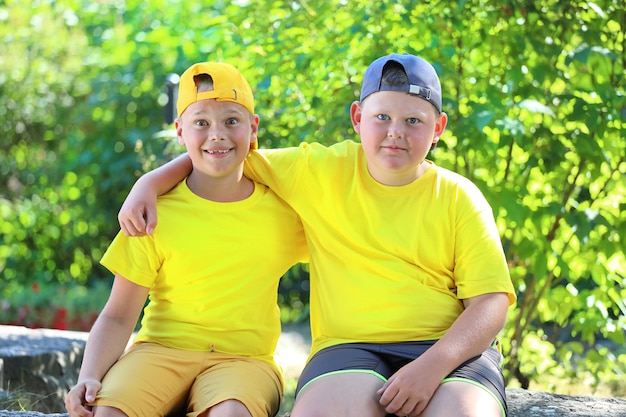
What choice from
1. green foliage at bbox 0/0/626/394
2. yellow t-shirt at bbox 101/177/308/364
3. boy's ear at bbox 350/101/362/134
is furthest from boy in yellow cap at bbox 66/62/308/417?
green foliage at bbox 0/0/626/394

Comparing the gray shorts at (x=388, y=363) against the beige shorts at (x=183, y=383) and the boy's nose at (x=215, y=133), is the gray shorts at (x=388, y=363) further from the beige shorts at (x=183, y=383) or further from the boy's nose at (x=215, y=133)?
the boy's nose at (x=215, y=133)

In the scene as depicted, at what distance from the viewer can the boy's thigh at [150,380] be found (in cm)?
231

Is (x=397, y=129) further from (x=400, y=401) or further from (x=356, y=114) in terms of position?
(x=400, y=401)

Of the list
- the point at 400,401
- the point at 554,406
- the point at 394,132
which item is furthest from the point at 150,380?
the point at 554,406

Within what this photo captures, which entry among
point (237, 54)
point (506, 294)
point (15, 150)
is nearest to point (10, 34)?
point (15, 150)

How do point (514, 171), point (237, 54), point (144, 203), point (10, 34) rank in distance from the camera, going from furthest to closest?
1. point (10, 34)
2. point (237, 54)
3. point (514, 171)
4. point (144, 203)

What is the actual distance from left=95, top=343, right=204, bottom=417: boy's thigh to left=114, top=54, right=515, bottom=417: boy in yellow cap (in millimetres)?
320

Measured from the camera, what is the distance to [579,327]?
12.2 ft

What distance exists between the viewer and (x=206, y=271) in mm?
2523

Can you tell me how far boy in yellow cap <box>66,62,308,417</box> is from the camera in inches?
96.7

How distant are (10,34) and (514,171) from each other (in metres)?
5.07

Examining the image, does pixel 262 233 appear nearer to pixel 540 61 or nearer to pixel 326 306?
pixel 326 306

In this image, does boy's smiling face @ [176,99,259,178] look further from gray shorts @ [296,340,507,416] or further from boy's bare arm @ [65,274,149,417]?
gray shorts @ [296,340,507,416]

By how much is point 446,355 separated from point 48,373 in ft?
6.57
